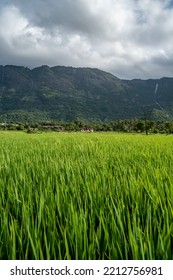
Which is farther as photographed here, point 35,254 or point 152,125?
point 152,125

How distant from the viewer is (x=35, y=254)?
1.42m

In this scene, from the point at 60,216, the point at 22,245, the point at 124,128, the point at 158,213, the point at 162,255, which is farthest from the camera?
the point at 124,128

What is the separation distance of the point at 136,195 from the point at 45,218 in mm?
884

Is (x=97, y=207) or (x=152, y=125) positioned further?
(x=152, y=125)

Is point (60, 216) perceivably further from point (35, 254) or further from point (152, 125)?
point (152, 125)

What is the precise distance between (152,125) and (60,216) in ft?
330

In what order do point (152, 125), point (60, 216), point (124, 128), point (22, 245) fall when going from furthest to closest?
1. point (124, 128)
2. point (152, 125)
3. point (60, 216)
4. point (22, 245)

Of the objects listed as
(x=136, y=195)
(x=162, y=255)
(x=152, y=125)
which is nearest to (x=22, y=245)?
(x=162, y=255)

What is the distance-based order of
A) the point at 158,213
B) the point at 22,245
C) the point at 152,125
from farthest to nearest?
the point at 152,125 < the point at 158,213 < the point at 22,245

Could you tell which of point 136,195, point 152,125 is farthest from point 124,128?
point 136,195

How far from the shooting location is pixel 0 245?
1.68 metres
